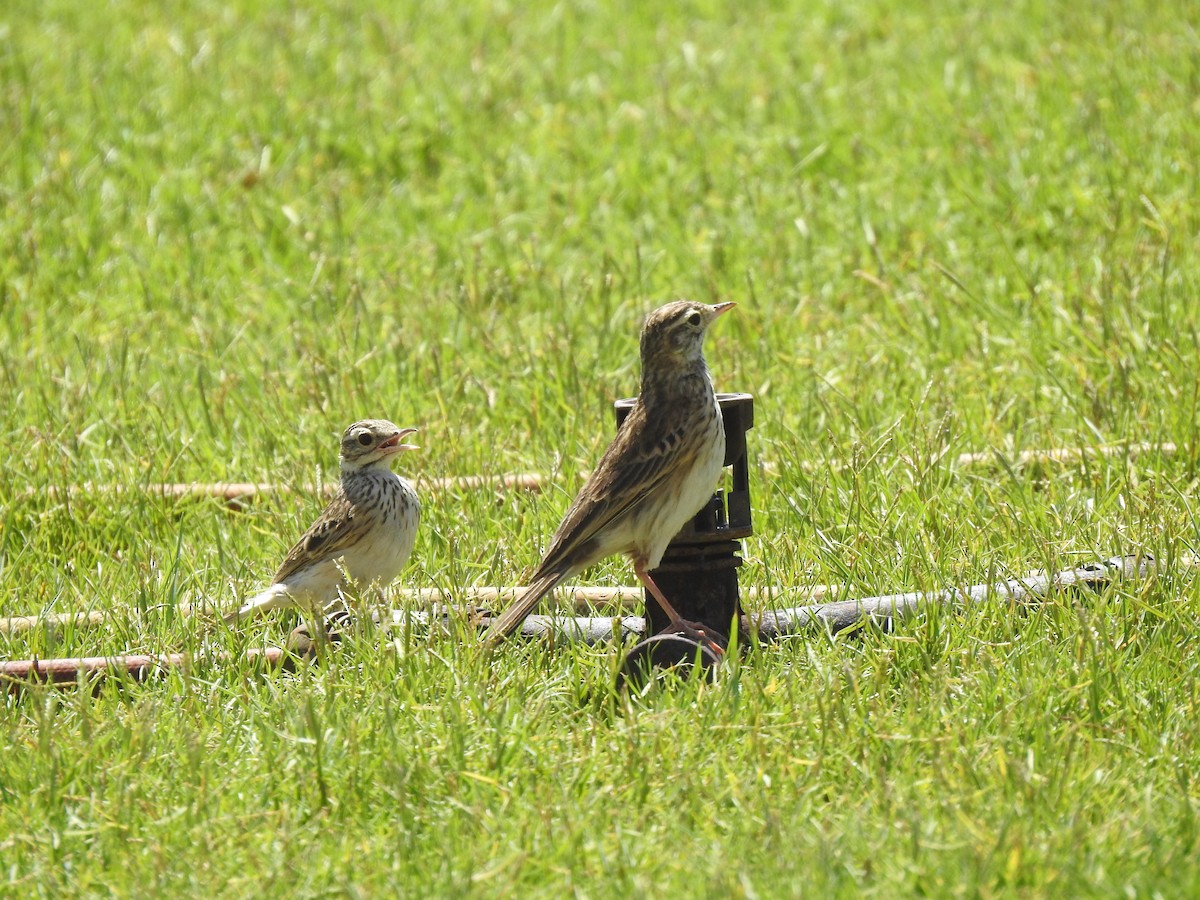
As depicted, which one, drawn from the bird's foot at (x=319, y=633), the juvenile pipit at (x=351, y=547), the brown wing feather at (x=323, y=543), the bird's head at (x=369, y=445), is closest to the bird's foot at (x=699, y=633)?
the bird's foot at (x=319, y=633)

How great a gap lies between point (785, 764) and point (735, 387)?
3.79 metres

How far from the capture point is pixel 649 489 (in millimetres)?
5742

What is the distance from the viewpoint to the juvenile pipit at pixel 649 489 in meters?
5.72

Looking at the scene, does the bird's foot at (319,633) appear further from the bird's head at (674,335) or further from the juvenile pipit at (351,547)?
the bird's head at (674,335)

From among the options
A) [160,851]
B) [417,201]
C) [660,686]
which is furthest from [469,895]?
[417,201]

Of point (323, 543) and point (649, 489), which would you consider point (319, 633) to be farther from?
point (649, 489)

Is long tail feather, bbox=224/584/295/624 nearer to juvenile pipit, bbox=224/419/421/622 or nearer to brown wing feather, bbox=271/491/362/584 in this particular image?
juvenile pipit, bbox=224/419/421/622

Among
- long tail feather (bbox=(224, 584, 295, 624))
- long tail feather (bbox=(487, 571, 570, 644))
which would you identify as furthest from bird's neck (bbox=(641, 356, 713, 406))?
long tail feather (bbox=(224, 584, 295, 624))

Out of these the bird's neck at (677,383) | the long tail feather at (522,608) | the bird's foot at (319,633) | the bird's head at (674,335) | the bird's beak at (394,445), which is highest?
the bird's head at (674,335)

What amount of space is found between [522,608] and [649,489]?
623 mm

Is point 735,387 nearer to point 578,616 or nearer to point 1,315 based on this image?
point 578,616

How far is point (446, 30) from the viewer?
49.9ft

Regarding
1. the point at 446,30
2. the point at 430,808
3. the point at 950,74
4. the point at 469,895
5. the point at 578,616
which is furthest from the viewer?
the point at 446,30

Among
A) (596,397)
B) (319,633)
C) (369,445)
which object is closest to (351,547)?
(369,445)
